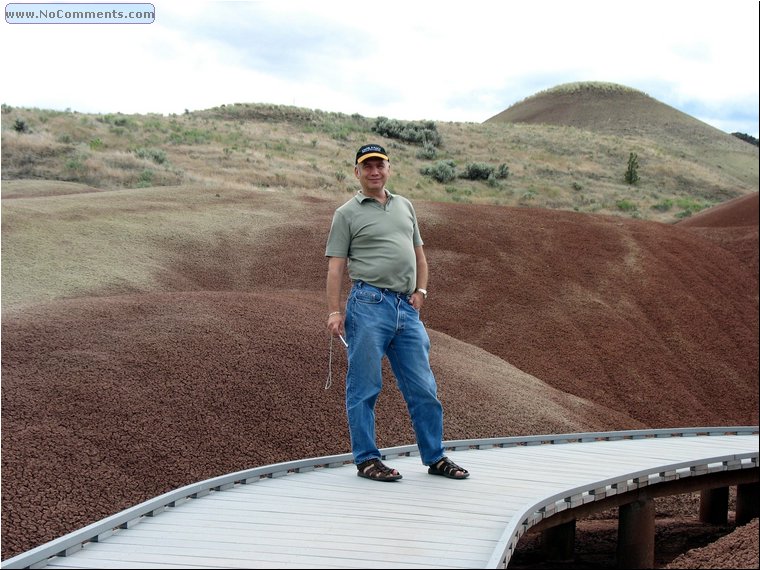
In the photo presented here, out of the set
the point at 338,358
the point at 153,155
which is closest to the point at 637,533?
the point at 338,358

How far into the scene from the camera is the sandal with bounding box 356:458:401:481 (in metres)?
5.80

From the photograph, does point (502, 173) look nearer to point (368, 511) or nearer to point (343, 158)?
point (343, 158)

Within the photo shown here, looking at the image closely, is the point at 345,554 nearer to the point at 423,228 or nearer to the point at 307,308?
the point at 307,308

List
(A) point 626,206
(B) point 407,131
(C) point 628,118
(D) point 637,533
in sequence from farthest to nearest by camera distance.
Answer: (C) point 628,118 < (B) point 407,131 < (A) point 626,206 < (D) point 637,533

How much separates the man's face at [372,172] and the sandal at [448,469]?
78.3 inches

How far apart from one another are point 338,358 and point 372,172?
5.03 metres

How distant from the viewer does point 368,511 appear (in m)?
5.00

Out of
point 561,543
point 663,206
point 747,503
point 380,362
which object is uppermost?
point 663,206

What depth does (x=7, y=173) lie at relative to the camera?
32.0m

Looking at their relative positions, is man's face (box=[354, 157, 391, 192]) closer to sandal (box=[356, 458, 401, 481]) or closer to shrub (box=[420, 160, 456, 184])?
sandal (box=[356, 458, 401, 481])

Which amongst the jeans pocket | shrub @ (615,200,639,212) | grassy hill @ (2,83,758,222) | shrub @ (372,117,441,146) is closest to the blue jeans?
the jeans pocket

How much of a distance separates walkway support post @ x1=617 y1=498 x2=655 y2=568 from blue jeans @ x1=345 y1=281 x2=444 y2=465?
1.79m

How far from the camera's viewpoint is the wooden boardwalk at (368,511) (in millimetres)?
4129

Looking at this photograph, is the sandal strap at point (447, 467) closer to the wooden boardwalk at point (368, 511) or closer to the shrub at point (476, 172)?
the wooden boardwalk at point (368, 511)
